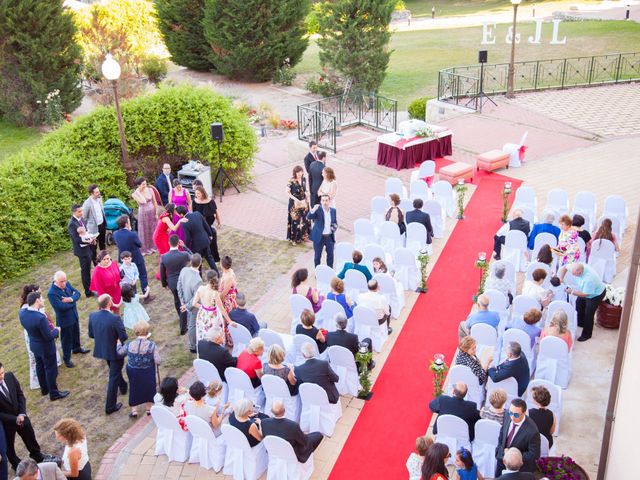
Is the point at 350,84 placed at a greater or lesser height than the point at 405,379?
greater

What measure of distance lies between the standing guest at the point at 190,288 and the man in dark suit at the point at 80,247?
7.73 ft

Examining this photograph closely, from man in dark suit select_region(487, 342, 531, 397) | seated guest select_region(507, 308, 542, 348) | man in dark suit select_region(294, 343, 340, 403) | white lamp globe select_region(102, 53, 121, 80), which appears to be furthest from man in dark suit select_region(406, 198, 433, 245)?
white lamp globe select_region(102, 53, 121, 80)

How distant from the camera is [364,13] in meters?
24.4

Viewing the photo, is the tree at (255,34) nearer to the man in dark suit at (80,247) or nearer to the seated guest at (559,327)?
the man in dark suit at (80,247)

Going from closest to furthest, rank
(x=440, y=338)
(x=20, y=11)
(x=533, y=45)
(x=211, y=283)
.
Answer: (x=211, y=283)
(x=440, y=338)
(x=20, y=11)
(x=533, y=45)

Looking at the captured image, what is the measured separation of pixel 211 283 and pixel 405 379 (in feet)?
10.2

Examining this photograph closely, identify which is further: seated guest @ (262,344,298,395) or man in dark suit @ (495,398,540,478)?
seated guest @ (262,344,298,395)

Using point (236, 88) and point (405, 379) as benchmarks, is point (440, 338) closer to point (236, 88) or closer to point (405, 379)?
point (405, 379)

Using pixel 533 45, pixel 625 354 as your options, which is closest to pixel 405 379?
pixel 625 354

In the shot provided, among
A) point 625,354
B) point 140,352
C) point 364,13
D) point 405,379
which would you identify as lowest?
point 405,379

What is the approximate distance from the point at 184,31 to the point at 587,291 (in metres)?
25.5

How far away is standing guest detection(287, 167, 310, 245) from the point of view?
13.3 m

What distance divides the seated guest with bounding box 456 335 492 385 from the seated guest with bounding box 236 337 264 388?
8.29ft

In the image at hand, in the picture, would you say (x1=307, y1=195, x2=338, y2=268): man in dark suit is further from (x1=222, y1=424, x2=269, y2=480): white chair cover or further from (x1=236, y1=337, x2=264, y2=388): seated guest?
(x1=222, y1=424, x2=269, y2=480): white chair cover
